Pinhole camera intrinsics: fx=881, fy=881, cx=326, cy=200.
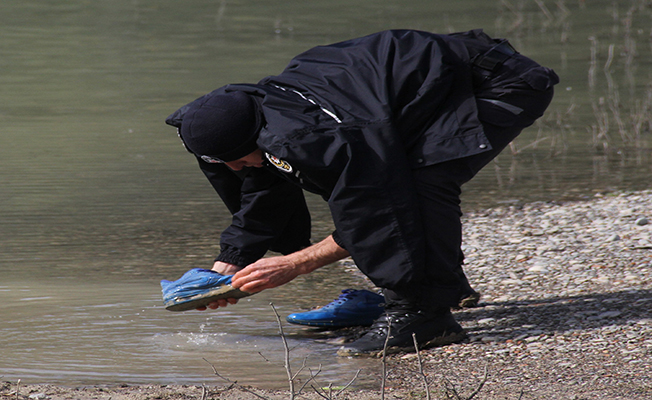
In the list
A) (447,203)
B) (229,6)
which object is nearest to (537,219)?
(447,203)

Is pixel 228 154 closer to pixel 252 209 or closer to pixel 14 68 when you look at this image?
pixel 252 209

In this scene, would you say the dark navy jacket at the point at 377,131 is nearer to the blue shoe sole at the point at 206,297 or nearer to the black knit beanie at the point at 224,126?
the black knit beanie at the point at 224,126

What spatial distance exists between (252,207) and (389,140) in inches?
35.5

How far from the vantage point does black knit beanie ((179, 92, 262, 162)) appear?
11.8 feet

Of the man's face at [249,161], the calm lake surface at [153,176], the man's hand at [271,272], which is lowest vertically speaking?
the calm lake surface at [153,176]

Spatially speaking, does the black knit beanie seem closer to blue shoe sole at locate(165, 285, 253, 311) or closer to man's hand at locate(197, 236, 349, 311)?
man's hand at locate(197, 236, 349, 311)

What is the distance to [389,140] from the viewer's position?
360 centimetres

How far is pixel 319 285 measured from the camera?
201 inches

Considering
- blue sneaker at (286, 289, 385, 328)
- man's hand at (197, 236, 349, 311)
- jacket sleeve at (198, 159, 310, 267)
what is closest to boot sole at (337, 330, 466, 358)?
blue sneaker at (286, 289, 385, 328)

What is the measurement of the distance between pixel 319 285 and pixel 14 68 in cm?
1102

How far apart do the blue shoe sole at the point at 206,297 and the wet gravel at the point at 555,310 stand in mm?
771

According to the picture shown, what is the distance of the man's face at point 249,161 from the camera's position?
149 inches

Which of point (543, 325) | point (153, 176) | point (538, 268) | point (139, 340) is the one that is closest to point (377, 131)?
point (543, 325)

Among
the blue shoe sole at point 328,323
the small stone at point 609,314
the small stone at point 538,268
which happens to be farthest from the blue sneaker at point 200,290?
the small stone at point 538,268
